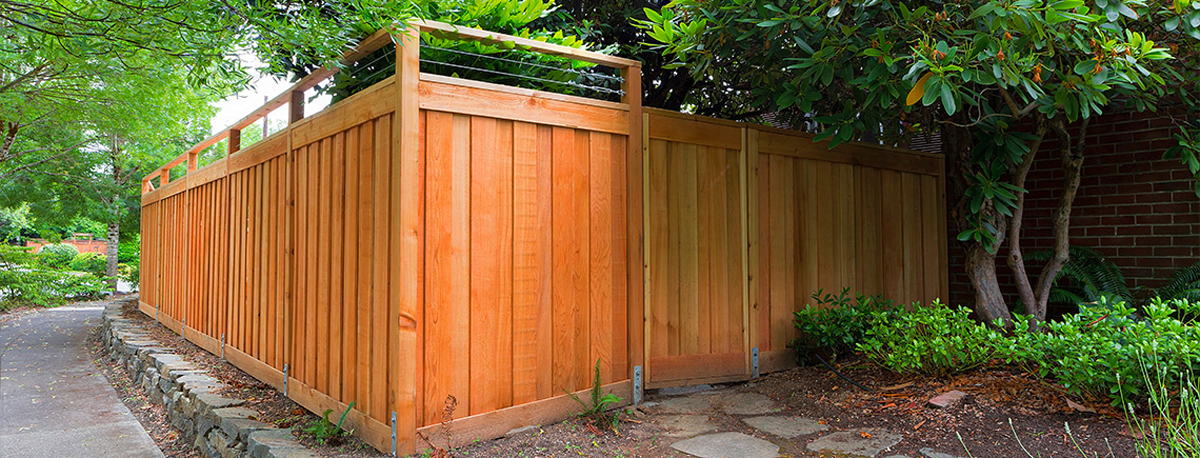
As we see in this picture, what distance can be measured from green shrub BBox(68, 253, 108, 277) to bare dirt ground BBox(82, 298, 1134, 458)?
736 inches

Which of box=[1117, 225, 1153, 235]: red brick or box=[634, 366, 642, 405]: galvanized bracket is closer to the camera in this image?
box=[634, 366, 642, 405]: galvanized bracket

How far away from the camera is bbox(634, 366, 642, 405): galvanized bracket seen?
3896 mm

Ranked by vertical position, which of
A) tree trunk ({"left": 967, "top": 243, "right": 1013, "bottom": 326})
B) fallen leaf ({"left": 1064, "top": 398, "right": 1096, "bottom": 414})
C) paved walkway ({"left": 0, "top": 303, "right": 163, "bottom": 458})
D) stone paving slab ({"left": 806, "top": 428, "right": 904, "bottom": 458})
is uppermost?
tree trunk ({"left": 967, "top": 243, "right": 1013, "bottom": 326})

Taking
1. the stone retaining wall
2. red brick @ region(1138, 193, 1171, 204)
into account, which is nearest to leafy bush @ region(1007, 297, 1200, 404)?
red brick @ region(1138, 193, 1171, 204)

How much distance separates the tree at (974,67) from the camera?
3.03 m

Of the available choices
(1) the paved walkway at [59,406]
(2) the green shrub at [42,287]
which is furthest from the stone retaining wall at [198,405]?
(2) the green shrub at [42,287]

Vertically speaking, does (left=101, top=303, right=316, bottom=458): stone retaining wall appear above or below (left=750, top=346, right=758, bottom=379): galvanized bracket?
below

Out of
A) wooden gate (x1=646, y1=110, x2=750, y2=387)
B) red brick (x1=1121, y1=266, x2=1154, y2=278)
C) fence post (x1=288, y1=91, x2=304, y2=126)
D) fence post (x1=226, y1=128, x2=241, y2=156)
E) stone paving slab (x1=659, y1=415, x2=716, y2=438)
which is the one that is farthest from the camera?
fence post (x1=226, y1=128, x2=241, y2=156)

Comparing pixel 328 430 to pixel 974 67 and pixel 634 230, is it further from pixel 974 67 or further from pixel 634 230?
pixel 974 67

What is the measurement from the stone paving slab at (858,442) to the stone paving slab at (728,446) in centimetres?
22

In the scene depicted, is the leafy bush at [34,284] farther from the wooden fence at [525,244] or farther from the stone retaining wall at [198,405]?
Answer: the wooden fence at [525,244]

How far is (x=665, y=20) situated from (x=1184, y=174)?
3.82 m

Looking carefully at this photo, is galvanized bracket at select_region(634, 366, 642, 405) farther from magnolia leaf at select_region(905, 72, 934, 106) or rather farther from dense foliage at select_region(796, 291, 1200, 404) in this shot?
magnolia leaf at select_region(905, 72, 934, 106)

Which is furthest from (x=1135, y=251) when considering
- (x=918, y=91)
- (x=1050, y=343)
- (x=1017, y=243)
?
(x=918, y=91)
